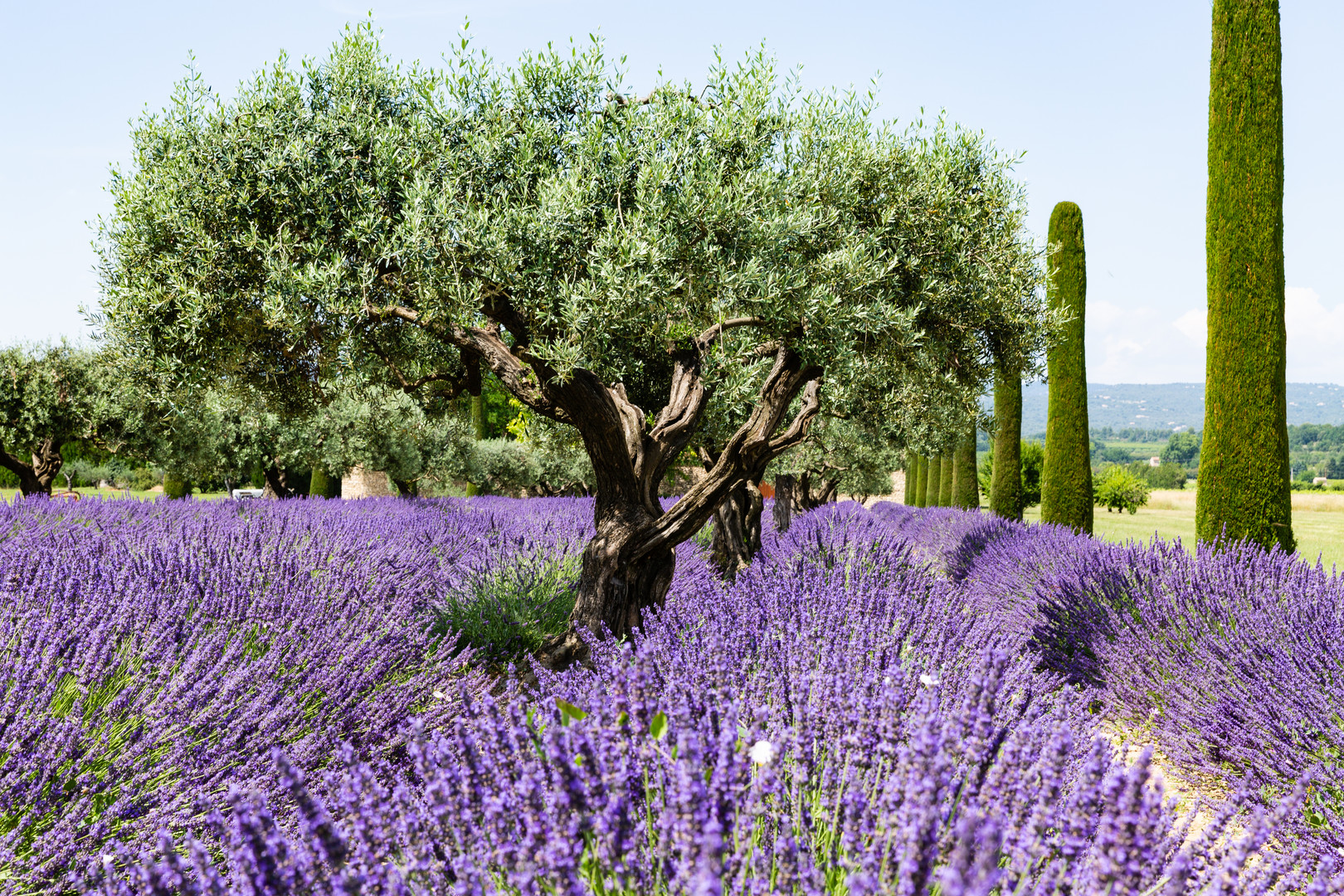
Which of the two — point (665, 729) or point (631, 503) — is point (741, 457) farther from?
point (665, 729)

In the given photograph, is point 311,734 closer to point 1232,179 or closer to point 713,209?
Result: point 713,209

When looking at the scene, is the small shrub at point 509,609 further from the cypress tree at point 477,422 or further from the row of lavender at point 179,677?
the cypress tree at point 477,422

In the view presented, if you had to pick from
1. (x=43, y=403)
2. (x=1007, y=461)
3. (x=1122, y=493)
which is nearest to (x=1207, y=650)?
(x=1007, y=461)

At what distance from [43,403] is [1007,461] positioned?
1889 cm

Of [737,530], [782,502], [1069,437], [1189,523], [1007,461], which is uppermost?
[1069,437]

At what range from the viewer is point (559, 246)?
4793 mm

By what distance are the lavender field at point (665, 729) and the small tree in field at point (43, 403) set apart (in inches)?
361

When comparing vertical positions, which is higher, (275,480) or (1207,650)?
(275,480)

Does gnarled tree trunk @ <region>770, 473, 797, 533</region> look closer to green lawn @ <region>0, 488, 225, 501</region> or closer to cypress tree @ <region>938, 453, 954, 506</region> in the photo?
green lawn @ <region>0, 488, 225, 501</region>

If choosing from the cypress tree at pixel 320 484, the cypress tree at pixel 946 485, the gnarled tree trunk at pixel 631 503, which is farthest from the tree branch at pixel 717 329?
the cypress tree at pixel 946 485

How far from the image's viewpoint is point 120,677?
308 centimetres

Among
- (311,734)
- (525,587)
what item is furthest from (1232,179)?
(311,734)

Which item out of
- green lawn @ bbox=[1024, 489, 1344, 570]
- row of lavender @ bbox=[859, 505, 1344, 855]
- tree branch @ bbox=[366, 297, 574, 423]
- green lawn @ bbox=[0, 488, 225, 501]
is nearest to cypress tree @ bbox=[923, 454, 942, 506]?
green lawn @ bbox=[1024, 489, 1344, 570]

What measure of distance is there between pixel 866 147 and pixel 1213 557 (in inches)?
184
